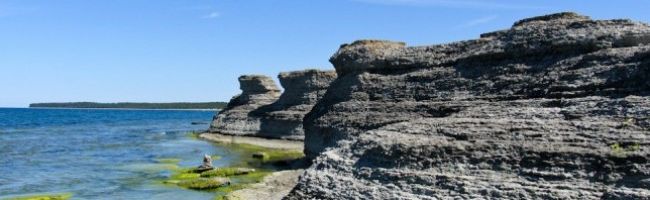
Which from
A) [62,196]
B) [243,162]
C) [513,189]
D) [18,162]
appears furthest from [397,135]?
[18,162]

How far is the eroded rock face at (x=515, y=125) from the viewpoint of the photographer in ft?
68.4

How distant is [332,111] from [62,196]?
698 inches

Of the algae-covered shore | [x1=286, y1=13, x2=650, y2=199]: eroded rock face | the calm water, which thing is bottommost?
the calm water

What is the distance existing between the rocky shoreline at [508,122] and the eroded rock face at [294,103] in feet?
106

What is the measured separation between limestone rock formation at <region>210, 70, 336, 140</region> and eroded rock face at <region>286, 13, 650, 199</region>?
35165 mm

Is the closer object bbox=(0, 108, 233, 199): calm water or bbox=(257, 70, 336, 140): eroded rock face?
bbox=(0, 108, 233, 199): calm water

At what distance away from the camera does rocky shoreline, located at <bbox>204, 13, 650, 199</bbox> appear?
2091cm

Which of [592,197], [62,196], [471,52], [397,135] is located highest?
[471,52]

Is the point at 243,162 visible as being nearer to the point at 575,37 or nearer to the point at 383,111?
the point at 383,111

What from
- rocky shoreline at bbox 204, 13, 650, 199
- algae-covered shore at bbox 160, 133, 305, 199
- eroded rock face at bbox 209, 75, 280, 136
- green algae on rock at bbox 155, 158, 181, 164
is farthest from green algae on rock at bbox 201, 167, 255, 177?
eroded rock face at bbox 209, 75, 280, 136

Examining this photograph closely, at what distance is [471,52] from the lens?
36.3m

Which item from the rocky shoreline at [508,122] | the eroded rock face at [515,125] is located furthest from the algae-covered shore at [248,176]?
the eroded rock face at [515,125]

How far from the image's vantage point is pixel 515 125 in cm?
2398

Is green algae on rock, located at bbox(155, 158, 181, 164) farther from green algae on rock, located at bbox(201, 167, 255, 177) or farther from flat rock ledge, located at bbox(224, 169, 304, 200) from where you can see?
flat rock ledge, located at bbox(224, 169, 304, 200)
